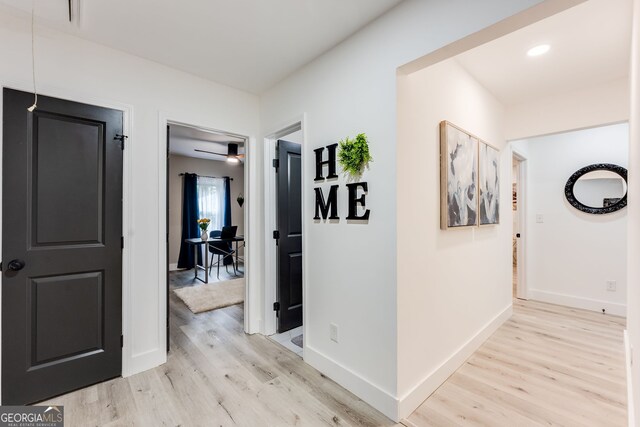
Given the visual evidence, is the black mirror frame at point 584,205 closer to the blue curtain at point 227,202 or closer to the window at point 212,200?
the blue curtain at point 227,202

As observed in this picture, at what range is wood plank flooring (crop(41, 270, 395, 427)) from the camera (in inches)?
66.2

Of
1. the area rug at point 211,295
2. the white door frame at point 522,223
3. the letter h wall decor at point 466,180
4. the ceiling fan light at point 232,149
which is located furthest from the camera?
the ceiling fan light at point 232,149

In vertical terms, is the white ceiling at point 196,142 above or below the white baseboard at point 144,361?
above

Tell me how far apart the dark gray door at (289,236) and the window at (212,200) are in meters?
4.23

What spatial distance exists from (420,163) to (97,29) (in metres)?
2.38

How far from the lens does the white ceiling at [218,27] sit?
166 cm

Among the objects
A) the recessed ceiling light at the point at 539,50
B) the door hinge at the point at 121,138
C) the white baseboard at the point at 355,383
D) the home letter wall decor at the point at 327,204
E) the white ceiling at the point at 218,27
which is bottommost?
the white baseboard at the point at 355,383

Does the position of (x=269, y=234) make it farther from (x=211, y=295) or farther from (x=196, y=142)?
(x=196, y=142)

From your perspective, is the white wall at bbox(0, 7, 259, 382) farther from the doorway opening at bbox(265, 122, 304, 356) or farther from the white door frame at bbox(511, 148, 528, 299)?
the white door frame at bbox(511, 148, 528, 299)

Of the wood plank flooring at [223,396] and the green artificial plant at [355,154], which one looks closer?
the wood plank flooring at [223,396]

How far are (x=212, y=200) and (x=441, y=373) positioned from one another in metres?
5.98

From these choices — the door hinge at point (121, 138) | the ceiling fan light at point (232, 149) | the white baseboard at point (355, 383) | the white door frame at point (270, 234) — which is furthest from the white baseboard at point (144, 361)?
the ceiling fan light at point (232, 149)

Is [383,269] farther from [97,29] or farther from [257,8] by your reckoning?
[97,29]

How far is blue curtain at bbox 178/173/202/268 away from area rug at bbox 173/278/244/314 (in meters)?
1.67
